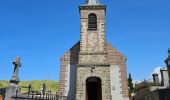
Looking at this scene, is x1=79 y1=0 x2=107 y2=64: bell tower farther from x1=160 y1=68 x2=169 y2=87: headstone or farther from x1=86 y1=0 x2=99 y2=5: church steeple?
x1=160 y1=68 x2=169 y2=87: headstone

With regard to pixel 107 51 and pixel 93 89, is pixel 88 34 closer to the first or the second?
pixel 107 51

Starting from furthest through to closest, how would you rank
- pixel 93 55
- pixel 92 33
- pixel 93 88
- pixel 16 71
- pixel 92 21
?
pixel 93 88 → pixel 92 21 → pixel 92 33 → pixel 93 55 → pixel 16 71

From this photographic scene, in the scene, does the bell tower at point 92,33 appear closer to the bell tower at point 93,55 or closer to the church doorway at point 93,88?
the bell tower at point 93,55

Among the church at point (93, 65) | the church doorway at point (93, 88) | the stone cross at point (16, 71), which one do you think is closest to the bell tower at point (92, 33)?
the church at point (93, 65)

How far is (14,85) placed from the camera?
466 inches

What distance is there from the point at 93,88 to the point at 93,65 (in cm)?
427

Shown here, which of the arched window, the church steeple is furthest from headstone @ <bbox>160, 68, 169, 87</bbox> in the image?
the church steeple

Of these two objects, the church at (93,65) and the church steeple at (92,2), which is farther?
the church steeple at (92,2)

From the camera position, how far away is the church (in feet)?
69.4

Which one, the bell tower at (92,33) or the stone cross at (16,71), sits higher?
the bell tower at (92,33)

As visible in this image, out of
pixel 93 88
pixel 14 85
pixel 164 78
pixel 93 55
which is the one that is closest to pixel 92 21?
pixel 93 55

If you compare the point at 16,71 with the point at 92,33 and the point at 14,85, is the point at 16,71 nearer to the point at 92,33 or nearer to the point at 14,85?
the point at 14,85

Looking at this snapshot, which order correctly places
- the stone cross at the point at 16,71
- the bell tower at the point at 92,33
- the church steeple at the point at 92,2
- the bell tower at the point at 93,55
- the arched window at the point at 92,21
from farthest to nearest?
the church steeple at the point at 92,2, the arched window at the point at 92,21, the bell tower at the point at 92,33, the bell tower at the point at 93,55, the stone cross at the point at 16,71

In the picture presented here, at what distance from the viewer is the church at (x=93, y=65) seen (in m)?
21.2
